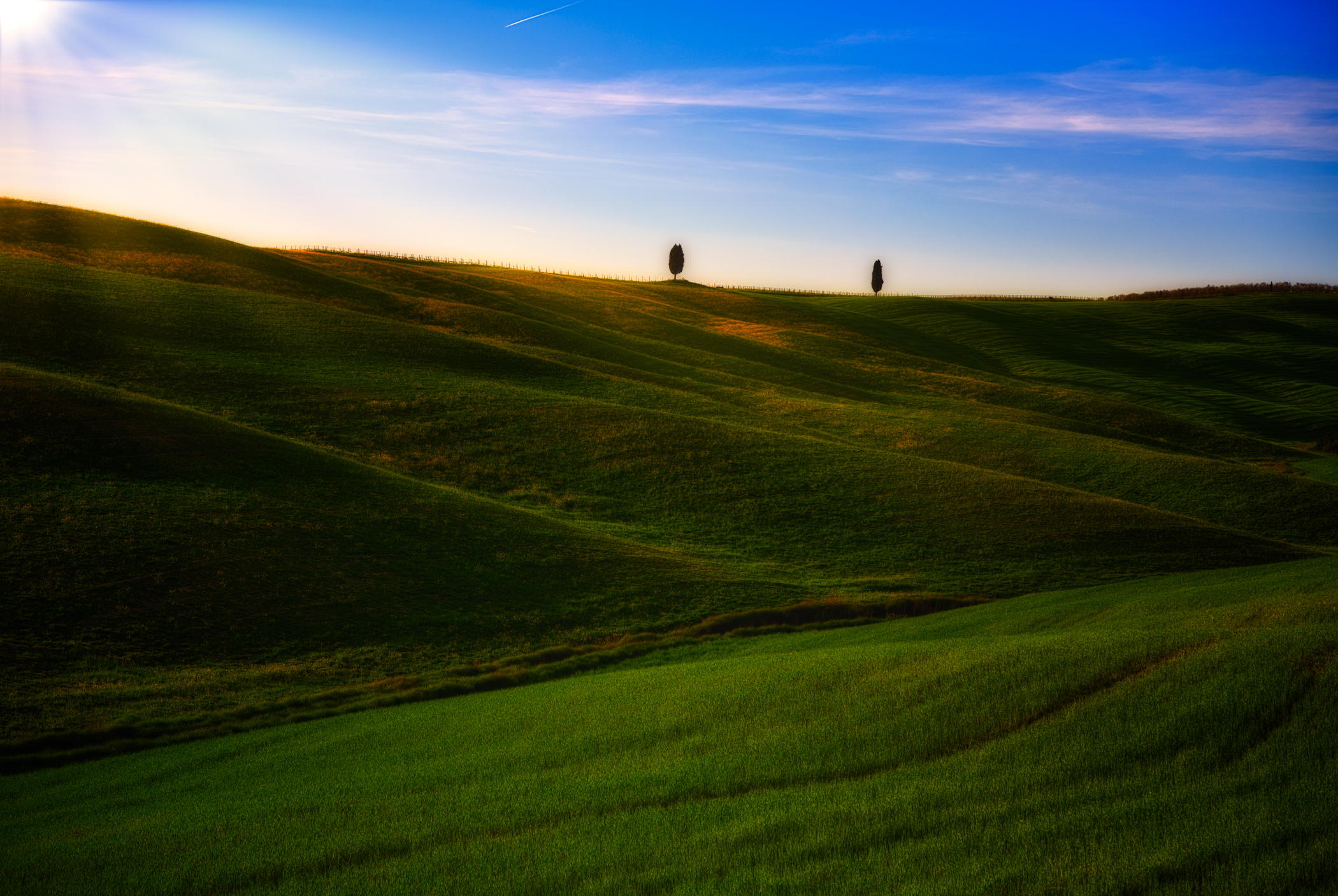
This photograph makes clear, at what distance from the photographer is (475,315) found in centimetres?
5412

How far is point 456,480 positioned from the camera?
99.1 feet

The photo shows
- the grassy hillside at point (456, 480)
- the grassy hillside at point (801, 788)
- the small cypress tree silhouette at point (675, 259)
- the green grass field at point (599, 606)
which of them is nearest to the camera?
the grassy hillside at point (801, 788)

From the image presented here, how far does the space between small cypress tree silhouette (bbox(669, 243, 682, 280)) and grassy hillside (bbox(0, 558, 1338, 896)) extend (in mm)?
94328

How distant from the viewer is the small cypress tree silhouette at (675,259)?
344ft

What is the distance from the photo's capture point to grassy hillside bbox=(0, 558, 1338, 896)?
7.34 metres

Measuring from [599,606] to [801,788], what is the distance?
12.8 m

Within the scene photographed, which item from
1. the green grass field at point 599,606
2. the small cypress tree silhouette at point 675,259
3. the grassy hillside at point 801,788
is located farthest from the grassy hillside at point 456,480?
the small cypress tree silhouette at point 675,259

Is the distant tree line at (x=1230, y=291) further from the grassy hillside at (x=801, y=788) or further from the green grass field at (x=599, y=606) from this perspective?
the grassy hillside at (x=801, y=788)

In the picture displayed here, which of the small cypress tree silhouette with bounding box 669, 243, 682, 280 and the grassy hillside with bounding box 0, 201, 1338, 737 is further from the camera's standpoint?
the small cypress tree silhouette with bounding box 669, 243, 682, 280

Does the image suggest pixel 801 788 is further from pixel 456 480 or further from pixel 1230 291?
pixel 1230 291

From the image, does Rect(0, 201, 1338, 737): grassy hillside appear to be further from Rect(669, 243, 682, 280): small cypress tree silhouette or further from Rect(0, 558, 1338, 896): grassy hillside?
Rect(669, 243, 682, 280): small cypress tree silhouette

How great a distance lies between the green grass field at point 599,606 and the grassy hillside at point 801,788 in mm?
58

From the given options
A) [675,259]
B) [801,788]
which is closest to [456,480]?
[801,788]

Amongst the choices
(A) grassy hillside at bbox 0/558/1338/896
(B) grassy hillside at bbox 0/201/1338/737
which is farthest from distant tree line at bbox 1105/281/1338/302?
(A) grassy hillside at bbox 0/558/1338/896
